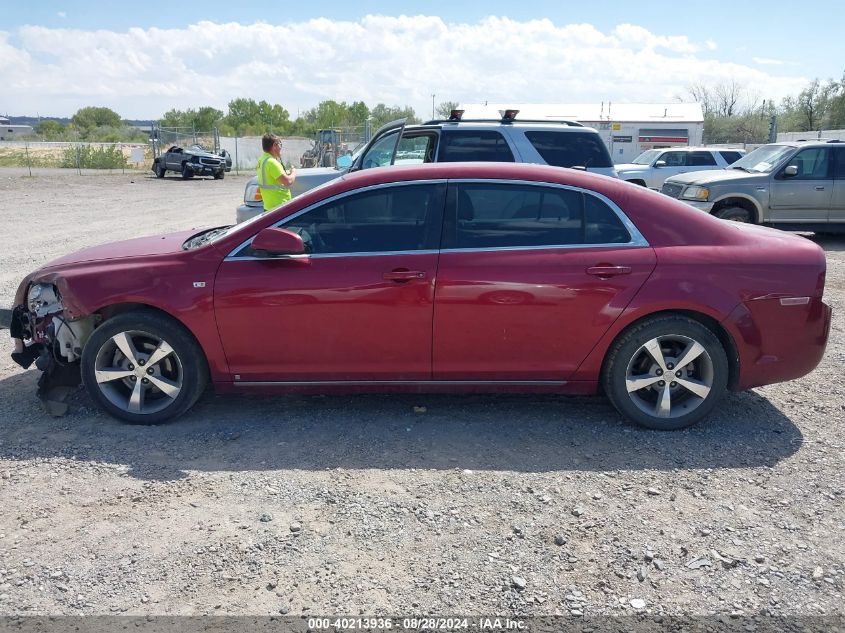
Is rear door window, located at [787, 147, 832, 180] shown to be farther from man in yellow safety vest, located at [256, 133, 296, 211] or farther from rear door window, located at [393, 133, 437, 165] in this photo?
man in yellow safety vest, located at [256, 133, 296, 211]

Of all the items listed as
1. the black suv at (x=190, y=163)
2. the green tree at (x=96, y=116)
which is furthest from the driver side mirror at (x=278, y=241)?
the green tree at (x=96, y=116)

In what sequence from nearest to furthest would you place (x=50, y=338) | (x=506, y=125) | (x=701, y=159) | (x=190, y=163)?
(x=50, y=338), (x=506, y=125), (x=701, y=159), (x=190, y=163)

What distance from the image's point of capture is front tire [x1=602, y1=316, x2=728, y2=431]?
14.6 feet

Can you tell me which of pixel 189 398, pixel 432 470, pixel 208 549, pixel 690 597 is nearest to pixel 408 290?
pixel 432 470

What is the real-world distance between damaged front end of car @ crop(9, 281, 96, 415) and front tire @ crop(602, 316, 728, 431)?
3523mm

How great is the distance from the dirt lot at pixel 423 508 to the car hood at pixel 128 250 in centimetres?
101

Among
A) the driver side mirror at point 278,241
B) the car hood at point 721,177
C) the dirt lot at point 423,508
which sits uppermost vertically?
the car hood at point 721,177

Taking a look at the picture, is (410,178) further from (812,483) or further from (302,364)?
(812,483)

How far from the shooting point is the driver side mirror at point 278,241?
433cm

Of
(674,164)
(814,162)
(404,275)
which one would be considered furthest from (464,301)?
(674,164)

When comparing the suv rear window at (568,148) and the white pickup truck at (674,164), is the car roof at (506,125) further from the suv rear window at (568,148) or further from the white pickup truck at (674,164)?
the white pickup truck at (674,164)

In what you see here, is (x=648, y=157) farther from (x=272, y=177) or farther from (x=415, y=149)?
(x=272, y=177)

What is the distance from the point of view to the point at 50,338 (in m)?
4.73

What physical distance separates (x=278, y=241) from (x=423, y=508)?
6.08 ft
